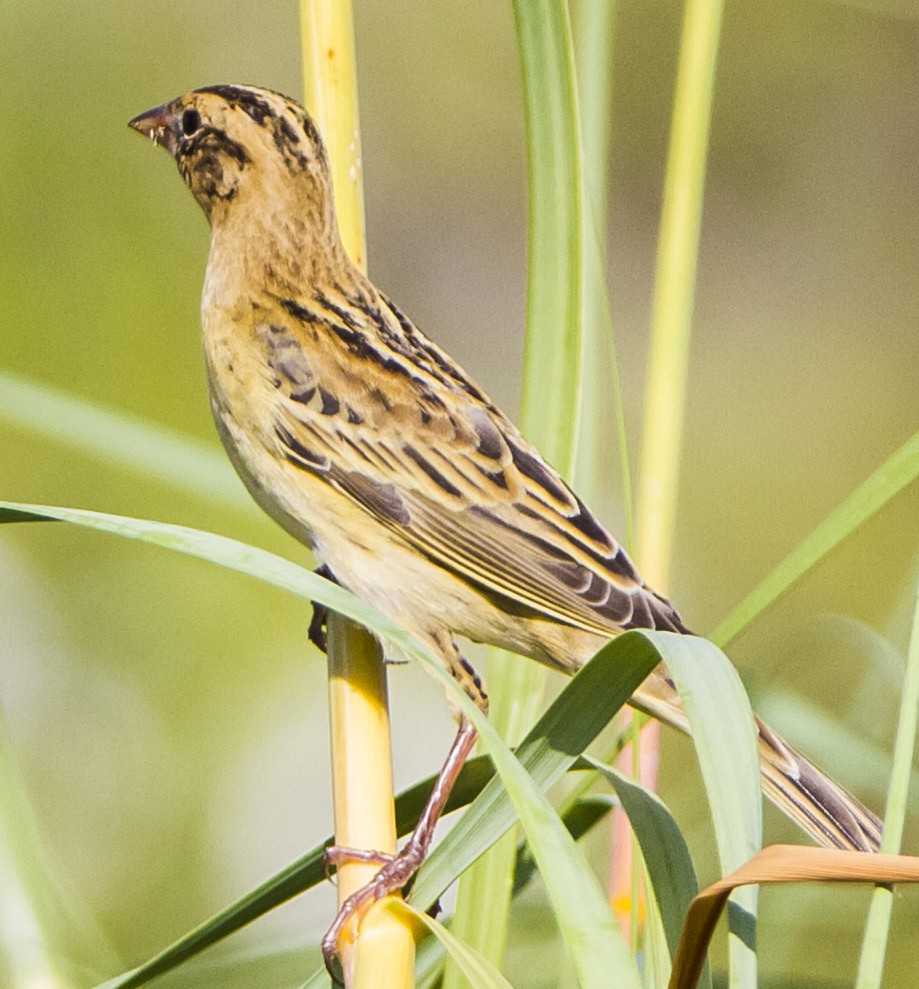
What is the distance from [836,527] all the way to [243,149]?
965 millimetres

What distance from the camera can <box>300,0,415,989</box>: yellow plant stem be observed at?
3.48 feet

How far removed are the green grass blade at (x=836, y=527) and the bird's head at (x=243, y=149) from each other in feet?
2.58

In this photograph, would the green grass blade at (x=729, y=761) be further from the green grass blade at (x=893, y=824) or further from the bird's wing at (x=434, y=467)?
the bird's wing at (x=434, y=467)

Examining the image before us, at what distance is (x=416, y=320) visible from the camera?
3.00 metres

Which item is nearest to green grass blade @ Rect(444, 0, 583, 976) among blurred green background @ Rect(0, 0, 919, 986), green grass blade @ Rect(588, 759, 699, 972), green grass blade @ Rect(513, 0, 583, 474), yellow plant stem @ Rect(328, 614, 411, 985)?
green grass blade @ Rect(513, 0, 583, 474)

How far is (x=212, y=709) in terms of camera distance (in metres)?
2.56

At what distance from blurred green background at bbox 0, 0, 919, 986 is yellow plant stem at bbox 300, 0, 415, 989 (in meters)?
0.41

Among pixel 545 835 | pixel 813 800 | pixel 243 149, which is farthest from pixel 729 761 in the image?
pixel 243 149

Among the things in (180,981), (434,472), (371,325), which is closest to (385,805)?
(180,981)

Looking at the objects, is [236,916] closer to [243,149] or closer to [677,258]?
[677,258]

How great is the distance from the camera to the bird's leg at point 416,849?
43.2 inches

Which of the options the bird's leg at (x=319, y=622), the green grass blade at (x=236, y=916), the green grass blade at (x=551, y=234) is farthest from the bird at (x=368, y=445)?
the green grass blade at (x=236, y=916)

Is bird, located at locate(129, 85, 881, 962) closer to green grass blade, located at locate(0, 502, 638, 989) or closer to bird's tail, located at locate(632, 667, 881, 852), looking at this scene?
bird's tail, located at locate(632, 667, 881, 852)

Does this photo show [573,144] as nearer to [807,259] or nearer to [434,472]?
[434,472]
